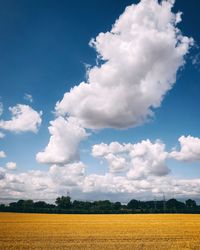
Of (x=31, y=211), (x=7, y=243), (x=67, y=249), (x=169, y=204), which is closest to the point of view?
(x=67, y=249)

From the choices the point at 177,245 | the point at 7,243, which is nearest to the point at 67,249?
the point at 7,243

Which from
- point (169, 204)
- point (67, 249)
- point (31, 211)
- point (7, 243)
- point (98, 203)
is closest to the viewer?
point (67, 249)

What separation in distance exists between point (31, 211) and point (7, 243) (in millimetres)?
85844

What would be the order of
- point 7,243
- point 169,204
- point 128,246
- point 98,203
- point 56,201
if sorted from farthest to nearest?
point 169,204 → point 98,203 → point 56,201 → point 7,243 → point 128,246

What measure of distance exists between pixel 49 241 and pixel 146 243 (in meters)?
7.17

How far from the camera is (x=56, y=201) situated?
15150 cm

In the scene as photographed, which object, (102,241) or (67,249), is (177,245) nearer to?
(102,241)

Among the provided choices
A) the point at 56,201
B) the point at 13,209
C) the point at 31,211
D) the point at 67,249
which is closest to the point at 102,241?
the point at 67,249

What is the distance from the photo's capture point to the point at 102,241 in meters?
22.4

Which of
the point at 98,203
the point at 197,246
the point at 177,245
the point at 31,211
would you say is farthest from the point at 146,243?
the point at 98,203

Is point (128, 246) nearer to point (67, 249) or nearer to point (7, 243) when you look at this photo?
point (67, 249)

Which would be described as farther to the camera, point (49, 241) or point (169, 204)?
point (169, 204)

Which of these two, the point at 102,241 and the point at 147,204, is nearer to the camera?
the point at 102,241

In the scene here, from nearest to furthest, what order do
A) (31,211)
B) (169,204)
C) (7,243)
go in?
(7,243) → (31,211) → (169,204)
